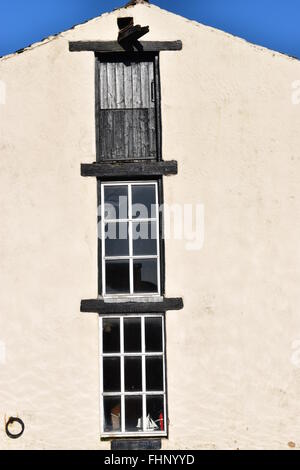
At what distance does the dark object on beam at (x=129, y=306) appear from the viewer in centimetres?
1183

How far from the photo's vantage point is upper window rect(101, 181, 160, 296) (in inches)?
478

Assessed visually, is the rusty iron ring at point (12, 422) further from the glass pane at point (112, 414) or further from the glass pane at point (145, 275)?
the glass pane at point (145, 275)

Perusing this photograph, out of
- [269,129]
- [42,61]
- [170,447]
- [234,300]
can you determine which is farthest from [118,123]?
[170,447]

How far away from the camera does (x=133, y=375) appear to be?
1190 centimetres

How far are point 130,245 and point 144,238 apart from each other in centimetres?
26

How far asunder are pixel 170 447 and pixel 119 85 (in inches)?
241

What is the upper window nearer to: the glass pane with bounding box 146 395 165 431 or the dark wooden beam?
the glass pane with bounding box 146 395 165 431

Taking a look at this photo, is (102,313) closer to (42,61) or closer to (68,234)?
(68,234)

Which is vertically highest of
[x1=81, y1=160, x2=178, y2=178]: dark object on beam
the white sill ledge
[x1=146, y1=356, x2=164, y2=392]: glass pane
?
[x1=81, y1=160, x2=178, y2=178]: dark object on beam

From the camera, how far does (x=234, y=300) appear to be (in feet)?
38.9

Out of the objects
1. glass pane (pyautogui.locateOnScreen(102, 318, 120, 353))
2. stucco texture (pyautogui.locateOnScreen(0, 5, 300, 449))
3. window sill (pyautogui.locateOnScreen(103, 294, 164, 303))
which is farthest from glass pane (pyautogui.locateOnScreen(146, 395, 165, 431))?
window sill (pyautogui.locateOnScreen(103, 294, 164, 303))

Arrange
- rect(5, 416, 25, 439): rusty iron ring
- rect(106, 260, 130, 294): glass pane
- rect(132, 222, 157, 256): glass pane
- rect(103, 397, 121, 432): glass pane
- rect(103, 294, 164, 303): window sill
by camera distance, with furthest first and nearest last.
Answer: rect(132, 222, 157, 256): glass pane, rect(106, 260, 130, 294): glass pane, rect(103, 294, 164, 303): window sill, rect(103, 397, 121, 432): glass pane, rect(5, 416, 25, 439): rusty iron ring

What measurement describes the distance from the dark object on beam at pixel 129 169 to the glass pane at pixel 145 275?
1.47m

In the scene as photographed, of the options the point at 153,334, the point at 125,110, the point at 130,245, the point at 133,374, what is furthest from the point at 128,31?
the point at 133,374
